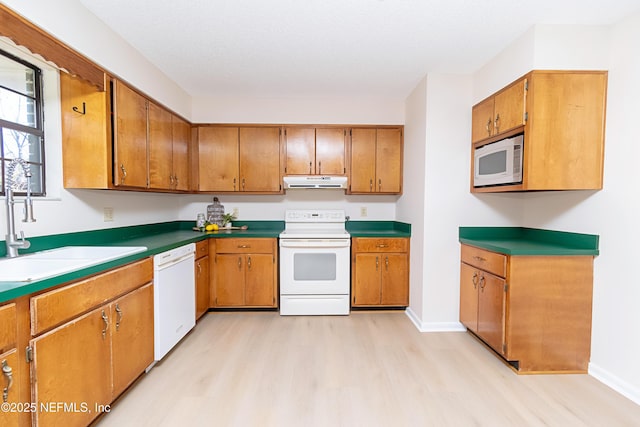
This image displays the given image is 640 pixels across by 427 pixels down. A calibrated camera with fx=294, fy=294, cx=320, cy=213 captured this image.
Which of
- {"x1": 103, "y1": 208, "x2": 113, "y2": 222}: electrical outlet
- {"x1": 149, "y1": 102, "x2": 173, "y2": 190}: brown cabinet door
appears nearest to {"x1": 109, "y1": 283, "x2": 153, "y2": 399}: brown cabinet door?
{"x1": 103, "y1": 208, "x2": 113, "y2": 222}: electrical outlet

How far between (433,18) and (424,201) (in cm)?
148

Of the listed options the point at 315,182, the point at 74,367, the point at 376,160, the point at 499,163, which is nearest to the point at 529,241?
the point at 499,163

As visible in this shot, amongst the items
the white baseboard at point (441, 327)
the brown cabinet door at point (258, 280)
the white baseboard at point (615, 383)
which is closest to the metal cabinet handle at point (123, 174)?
the brown cabinet door at point (258, 280)

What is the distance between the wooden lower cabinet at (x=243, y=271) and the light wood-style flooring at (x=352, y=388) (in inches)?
20.4

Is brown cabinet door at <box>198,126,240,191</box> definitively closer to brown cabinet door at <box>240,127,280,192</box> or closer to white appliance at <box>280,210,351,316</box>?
brown cabinet door at <box>240,127,280,192</box>

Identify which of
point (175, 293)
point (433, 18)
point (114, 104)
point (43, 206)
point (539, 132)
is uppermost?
point (433, 18)

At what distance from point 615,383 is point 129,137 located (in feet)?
12.5

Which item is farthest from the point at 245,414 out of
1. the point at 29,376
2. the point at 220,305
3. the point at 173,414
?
the point at 220,305

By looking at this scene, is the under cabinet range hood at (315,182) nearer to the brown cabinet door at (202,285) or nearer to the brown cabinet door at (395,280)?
the brown cabinet door at (395,280)

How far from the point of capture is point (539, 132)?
6.74 feet

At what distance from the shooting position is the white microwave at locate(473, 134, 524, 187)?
2.18 meters

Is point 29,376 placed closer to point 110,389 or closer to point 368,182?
point 110,389

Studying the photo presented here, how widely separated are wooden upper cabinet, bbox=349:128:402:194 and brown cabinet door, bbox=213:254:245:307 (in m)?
1.58

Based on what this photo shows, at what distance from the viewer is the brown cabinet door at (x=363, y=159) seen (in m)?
3.50
